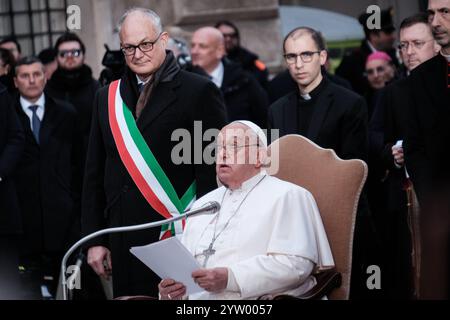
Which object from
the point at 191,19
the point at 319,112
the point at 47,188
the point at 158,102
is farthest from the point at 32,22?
the point at 158,102

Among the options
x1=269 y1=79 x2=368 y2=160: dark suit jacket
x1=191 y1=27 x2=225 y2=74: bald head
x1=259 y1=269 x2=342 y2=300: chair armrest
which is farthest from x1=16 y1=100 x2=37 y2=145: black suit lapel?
x1=259 y1=269 x2=342 y2=300: chair armrest

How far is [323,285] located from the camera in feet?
24.2

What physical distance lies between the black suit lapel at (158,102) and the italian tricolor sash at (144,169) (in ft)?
0.19

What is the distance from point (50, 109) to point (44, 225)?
35.8 inches

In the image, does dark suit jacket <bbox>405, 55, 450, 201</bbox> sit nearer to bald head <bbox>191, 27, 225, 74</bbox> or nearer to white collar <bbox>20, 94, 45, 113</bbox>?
bald head <bbox>191, 27, 225, 74</bbox>

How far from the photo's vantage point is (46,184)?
36.8 ft

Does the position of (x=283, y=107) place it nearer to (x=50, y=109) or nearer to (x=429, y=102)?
(x=429, y=102)

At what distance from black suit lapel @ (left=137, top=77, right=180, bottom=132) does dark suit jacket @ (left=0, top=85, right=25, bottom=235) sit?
267cm

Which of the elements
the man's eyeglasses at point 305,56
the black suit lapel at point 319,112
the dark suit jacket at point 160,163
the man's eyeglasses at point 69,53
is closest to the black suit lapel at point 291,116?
the black suit lapel at point 319,112

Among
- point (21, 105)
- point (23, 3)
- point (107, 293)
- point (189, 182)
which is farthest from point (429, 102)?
point (23, 3)

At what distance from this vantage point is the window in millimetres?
15953

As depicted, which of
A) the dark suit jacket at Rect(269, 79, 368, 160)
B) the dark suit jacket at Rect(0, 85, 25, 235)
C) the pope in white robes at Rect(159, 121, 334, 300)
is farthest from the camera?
the dark suit jacket at Rect(0, 85, 25, 235)

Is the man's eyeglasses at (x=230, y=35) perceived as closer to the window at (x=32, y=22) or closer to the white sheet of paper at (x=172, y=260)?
the window at (x=32, y=22)
